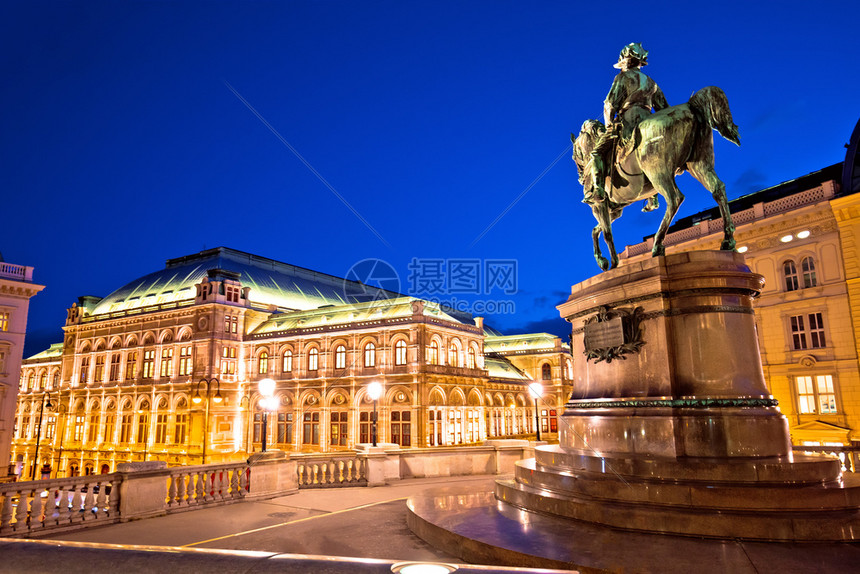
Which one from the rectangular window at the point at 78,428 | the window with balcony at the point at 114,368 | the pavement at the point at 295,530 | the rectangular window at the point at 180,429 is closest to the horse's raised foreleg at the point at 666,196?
the pavement at the point at 295,530

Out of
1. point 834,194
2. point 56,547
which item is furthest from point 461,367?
point 56,547

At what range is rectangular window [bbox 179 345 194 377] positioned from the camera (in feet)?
184

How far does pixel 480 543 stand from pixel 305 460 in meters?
9.69

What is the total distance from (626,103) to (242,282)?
190ft

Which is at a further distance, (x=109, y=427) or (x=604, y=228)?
(x=109, y=427)

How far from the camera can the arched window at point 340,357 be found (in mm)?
50000

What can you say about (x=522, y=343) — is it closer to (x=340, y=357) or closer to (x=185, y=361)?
(x=340, y=357)

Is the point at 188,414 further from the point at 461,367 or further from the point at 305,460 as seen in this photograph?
the point at 305,460

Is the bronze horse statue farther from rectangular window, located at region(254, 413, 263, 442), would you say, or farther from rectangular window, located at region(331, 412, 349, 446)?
rectangular window, located at region(254, 413, 263, 442)

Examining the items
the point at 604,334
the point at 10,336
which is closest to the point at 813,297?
the point at 604,334

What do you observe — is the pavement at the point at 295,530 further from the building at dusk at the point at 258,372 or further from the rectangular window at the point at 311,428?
the rectangular window at the point at 311,428

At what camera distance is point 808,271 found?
2794 cm

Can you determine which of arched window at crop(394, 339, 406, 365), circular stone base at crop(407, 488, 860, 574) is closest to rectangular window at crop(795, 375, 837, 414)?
circular stone base at crop(407, 488, 860, 574)

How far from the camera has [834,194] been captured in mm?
26984
